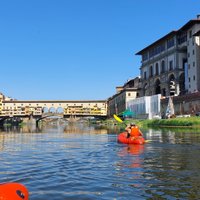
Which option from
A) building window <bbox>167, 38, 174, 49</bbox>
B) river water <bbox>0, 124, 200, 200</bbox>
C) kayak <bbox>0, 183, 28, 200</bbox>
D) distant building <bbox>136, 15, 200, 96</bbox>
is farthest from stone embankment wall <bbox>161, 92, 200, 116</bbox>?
kayak <bbox>0, 183, 28, 200</bbox>

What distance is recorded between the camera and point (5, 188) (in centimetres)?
771

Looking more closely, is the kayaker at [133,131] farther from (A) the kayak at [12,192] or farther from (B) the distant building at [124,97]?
(B) the distant building at [124,97]

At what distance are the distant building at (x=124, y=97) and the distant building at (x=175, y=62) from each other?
1227 cm

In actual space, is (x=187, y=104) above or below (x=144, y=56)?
below

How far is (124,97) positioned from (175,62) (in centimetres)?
3812

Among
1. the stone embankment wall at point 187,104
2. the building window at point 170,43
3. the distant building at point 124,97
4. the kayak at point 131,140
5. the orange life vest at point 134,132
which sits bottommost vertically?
the kayak at point 131,140

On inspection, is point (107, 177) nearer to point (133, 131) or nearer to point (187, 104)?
point (133, 131)

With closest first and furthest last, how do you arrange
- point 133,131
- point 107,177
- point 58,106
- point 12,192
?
point 12,192 < point 107,177 < point 133,131 < point 58,106

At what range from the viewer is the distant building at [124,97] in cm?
11750

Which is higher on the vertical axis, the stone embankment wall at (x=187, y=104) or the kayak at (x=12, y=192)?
the stone embankment wall at (x=187, y=104)

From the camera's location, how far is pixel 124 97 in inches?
4783

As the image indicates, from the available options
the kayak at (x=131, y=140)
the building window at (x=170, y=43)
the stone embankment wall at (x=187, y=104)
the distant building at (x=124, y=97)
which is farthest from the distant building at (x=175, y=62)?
the kayak at (x=131, y=140)

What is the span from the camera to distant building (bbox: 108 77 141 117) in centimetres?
11750

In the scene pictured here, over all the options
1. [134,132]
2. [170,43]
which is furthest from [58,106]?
[134,132]
